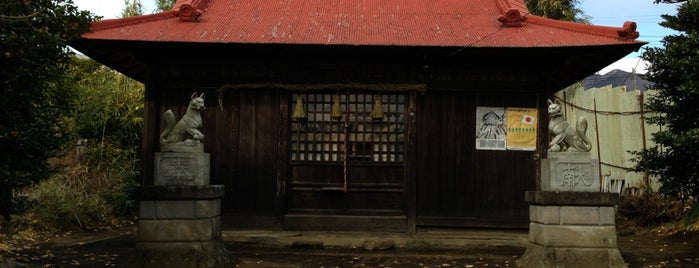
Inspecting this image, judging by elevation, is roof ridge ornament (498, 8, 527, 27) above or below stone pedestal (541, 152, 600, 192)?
above

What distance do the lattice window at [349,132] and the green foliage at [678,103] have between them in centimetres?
438

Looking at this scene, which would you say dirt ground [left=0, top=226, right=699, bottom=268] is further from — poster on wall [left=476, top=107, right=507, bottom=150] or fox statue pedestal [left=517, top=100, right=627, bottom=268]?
poster on wall [left=476, top=107, right=507, bottom=150]

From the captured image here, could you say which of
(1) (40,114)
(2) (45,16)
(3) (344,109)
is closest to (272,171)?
(3) (344,109)

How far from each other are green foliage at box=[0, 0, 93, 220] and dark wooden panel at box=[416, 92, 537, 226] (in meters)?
6.05

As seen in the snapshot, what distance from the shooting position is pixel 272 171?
10188 millimetres

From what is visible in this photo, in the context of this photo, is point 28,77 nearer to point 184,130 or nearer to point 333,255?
point 184,130

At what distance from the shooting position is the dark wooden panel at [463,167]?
10.2 meters

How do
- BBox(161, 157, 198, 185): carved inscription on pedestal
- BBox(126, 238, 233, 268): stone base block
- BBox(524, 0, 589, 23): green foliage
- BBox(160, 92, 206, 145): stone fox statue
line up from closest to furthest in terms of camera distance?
BBox(126, 238, 233, 268): stone base block → BBox(161, 157, 198, 185): carved inscription on pedestal → BBox(160, 92, 206, 145): stone fox statue → BBox(524, 0, 589, 23): green foliage

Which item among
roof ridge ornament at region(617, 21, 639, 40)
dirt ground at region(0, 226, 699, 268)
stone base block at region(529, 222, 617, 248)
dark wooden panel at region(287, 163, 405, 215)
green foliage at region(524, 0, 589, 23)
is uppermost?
green foliage at region(524, 0, 589, 23)

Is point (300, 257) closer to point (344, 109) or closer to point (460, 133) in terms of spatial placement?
point (344, 109)

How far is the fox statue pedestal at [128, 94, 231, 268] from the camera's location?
23.7 ft

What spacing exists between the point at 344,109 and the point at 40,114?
507 cm

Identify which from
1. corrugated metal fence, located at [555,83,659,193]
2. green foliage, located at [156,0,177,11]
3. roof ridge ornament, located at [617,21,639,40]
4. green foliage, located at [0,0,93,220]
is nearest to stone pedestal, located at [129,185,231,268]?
green foliage, located at [0,0,93,220]

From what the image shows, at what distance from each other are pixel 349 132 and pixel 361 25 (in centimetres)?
205
